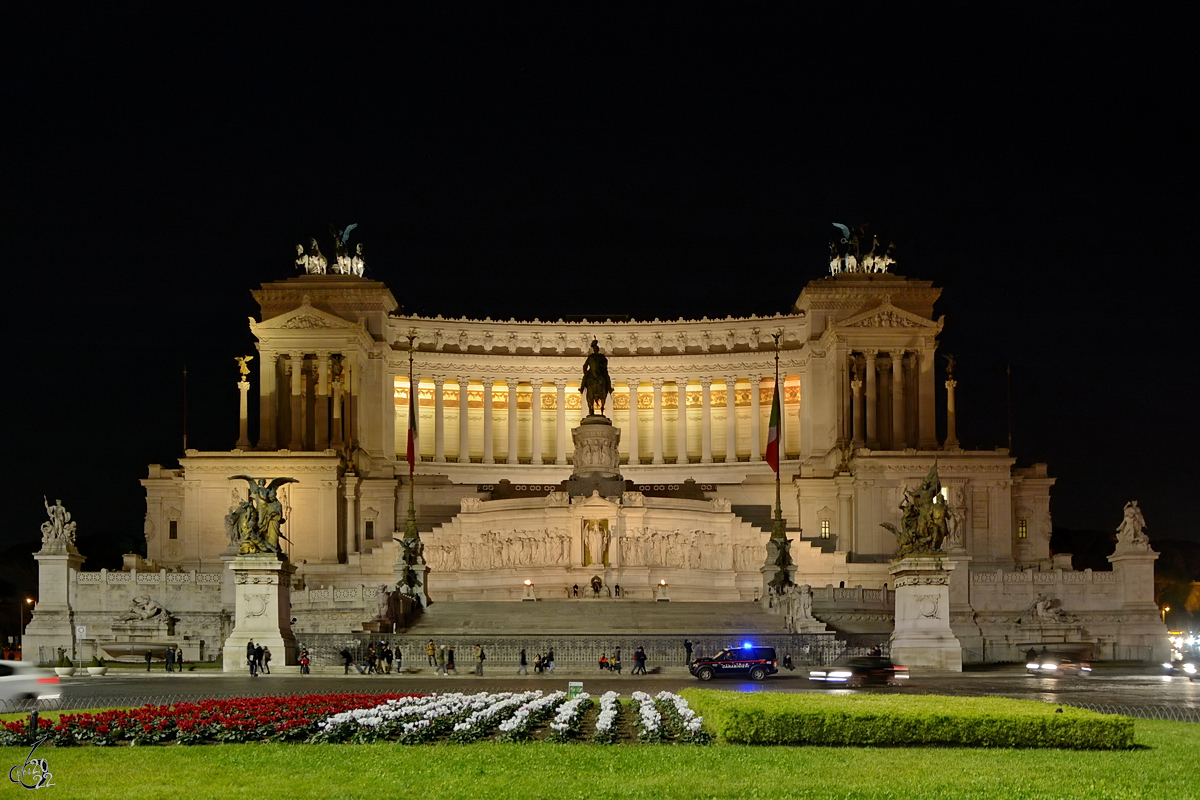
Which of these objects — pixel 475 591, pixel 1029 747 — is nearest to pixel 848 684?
pixel 1029 747

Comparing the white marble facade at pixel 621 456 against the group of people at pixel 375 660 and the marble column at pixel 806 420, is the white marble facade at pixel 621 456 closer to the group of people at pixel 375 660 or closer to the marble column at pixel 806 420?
the marble column at pixel 806 420

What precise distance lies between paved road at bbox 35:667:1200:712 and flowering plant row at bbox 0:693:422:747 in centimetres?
886

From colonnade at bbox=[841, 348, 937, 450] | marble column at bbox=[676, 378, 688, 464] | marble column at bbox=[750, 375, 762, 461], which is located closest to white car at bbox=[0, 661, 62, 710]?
colonnade at bbox=[841, 348, 937, 450]

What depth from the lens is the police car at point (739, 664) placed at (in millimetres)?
49844

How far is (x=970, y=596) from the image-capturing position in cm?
7675

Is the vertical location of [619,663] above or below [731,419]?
below

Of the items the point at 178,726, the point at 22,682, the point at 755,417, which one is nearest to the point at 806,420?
the point at 755,417

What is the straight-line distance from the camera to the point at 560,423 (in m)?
120

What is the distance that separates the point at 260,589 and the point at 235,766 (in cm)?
3193

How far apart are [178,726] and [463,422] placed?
3522 inches

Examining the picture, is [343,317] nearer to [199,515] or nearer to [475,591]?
[199,515]

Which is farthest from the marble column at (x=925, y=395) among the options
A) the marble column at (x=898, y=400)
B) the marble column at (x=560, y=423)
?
the marble column at (x=560, y=423)

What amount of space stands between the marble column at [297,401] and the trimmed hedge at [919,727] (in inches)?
3293

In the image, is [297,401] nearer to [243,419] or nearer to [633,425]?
[243,419]
